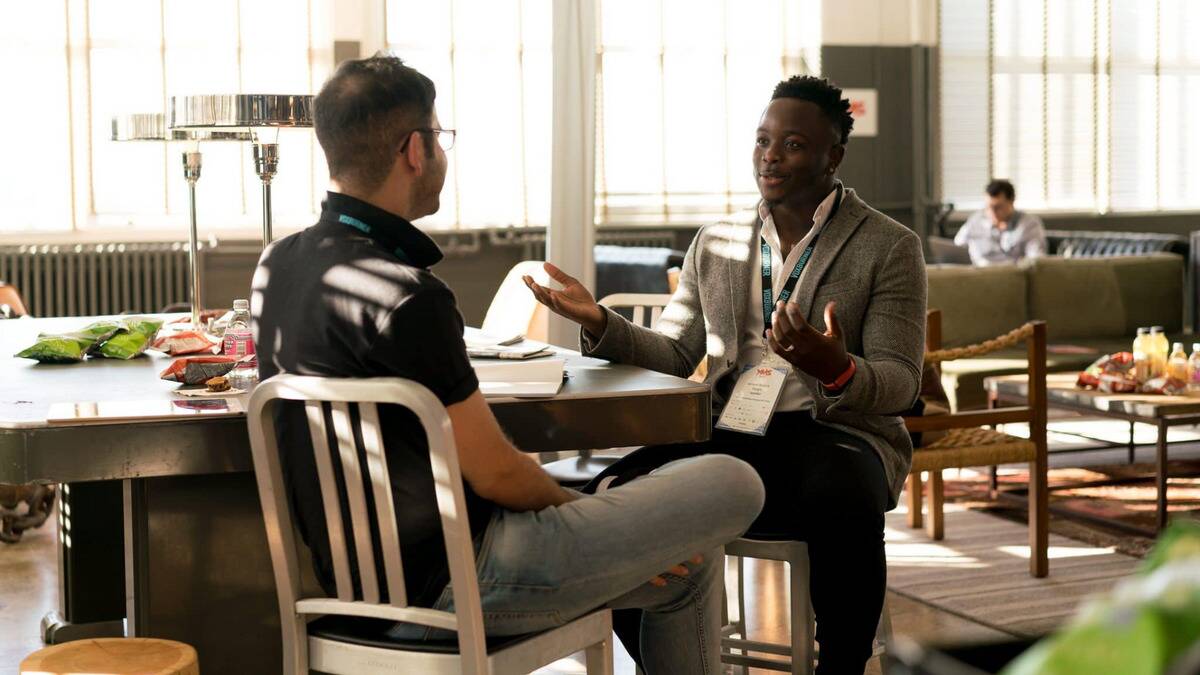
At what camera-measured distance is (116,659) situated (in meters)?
1.94

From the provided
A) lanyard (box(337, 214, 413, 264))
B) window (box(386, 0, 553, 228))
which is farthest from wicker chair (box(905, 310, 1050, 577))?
window (box(386, 0, 553, 228))

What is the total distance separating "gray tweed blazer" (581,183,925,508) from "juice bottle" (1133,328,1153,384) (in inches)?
93.6

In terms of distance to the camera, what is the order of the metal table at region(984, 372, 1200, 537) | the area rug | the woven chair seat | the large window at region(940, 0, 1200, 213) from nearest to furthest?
the area rug, the woven chair seat, the metal table at region(984, 372, 1200, 537), the large window at region(940, 0, 1200, 213)

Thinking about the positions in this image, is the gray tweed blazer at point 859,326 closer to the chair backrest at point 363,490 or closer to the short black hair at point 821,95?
the short black hair at point 821,95

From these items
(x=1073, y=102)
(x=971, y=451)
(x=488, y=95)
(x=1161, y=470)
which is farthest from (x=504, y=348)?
(x=1073, y=102)

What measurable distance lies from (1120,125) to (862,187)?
7.94ft

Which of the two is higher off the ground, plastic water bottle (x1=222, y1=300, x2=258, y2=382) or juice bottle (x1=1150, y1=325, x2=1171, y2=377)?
plastic water bottle (x1=222, y1=300, x2=258, y2=382)

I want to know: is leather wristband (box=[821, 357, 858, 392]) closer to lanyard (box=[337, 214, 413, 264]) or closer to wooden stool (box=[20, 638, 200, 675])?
lanyard (box=[337, 214, 413, 264])

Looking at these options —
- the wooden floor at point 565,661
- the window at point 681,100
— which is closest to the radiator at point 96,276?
the window at point 681,100

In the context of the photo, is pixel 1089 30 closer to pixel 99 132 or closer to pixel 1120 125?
pixel 1120 125

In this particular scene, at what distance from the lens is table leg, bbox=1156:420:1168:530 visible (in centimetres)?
458

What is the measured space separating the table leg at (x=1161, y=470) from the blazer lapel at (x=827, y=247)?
2214mm

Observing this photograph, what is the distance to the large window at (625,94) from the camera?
30.8 ft

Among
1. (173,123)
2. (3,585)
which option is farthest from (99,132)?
(173,123)
